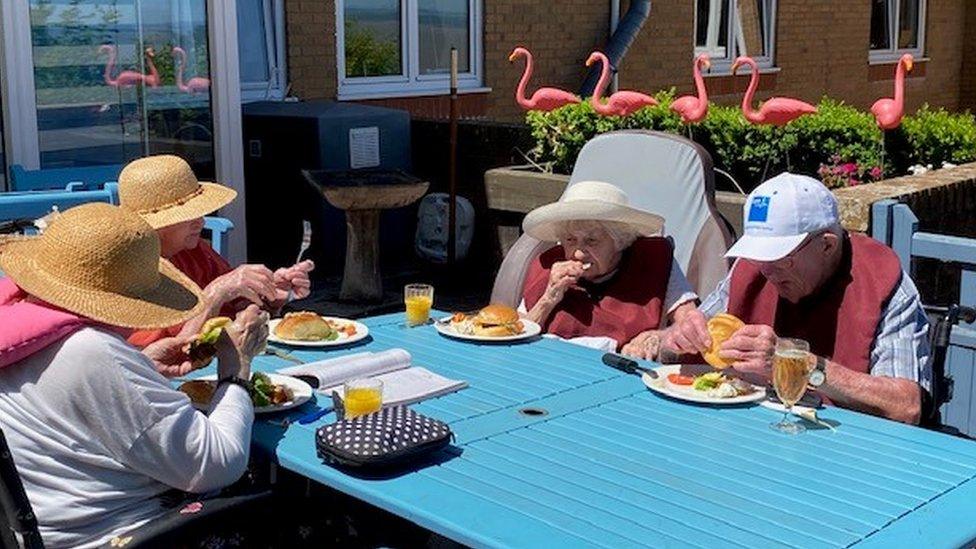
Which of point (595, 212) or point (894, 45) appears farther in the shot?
point (894, 45)

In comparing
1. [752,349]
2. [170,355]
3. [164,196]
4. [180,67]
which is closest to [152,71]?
[180,67]

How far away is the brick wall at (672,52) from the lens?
8859 millimetres

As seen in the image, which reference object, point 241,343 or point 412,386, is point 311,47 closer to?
point 412,386

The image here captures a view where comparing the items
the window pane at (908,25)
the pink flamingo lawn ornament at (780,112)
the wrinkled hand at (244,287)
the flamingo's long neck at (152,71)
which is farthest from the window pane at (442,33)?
the window pane at (908,25)

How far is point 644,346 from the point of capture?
12.7 ft

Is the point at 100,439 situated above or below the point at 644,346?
above

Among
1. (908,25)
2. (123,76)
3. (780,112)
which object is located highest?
(908,25)

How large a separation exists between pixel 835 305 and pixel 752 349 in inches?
17.7

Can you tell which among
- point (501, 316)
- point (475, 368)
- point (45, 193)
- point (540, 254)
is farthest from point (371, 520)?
point (45, 193)

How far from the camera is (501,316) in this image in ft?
12.4

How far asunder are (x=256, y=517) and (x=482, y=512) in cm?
63

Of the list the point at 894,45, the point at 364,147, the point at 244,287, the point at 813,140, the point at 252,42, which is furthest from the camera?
the point at 894,45

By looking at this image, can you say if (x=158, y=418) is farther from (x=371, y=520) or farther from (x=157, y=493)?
(x=371, y=520)

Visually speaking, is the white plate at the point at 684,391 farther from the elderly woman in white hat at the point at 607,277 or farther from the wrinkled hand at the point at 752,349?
the elderly woman in white hat at the point at 607,277
